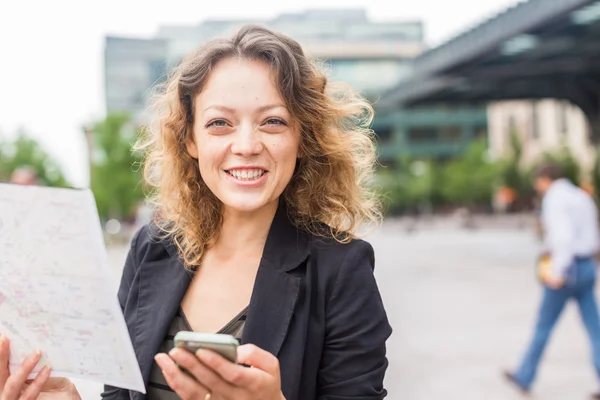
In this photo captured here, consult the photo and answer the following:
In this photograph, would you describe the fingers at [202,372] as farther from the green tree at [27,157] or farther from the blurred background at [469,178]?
the green tree at [27,157]

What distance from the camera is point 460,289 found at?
12.4m

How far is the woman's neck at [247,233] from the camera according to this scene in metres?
1.74

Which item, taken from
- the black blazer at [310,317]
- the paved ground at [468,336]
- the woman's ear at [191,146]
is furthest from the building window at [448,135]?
the black blazer at [310,317]

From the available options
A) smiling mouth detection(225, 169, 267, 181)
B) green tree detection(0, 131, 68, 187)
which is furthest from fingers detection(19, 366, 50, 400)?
green tree detection(0, 131, 68, 187)

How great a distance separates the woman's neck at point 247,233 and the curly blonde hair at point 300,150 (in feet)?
0.16

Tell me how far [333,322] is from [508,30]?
41.0 feet

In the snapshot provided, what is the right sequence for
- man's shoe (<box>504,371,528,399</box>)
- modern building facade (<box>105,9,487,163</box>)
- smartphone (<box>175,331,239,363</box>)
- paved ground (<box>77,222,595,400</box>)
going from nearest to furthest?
1. smartphone (<box>175,331,239,363</box>)
2. man's shoe (<box>504,371,528,399</box>)
3. paved ground (<box>77,222,595,400</box>)
4. modern building facade (<box>105,9,487,163</box>)

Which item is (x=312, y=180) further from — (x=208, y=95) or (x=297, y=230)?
(x=208, y=95)

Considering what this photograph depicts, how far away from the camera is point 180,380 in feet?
3.92

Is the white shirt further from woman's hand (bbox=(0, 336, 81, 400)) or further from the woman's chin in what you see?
woman's hand (bbox=(0, 336, 81, 400))

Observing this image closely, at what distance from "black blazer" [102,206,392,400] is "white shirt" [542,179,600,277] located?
421 cm

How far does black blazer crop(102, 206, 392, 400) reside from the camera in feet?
5.03

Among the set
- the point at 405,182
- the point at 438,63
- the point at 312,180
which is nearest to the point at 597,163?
the point at 438,63

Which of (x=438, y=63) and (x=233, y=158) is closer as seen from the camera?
(x=233, y=158)
